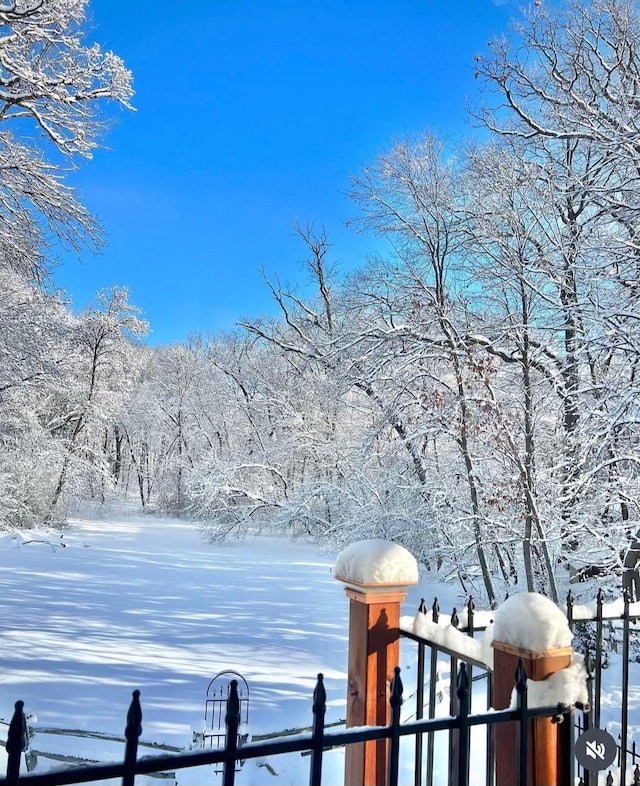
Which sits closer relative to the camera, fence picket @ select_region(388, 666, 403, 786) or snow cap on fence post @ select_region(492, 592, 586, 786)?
fence picket @ select_region(388, 666, 403, 786)

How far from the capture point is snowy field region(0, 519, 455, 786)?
5172 millimetres

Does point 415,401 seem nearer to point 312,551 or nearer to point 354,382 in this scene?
point 354,382

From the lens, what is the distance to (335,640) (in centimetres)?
789

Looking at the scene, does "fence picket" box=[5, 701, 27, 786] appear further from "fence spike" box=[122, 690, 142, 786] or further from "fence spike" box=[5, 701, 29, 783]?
"fence spike" box=[122, 690, 142, 786]

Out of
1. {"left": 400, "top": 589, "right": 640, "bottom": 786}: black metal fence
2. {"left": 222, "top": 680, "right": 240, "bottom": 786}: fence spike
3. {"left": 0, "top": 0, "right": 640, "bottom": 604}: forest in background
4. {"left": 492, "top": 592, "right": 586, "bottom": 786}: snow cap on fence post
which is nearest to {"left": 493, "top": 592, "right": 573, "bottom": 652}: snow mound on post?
{"left": 492, "top": 592, "right": 586, "bottom": 786}: snow cap on fence post

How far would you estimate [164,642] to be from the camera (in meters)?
7.36

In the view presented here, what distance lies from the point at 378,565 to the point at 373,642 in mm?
302

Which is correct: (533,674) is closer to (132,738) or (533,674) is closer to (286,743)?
(286,743)

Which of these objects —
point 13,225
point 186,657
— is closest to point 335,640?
point 186,657

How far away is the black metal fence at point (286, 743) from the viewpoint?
43.1 inches

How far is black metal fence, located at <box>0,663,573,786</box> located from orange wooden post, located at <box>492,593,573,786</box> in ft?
0.19

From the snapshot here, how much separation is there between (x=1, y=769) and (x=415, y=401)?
680 cm

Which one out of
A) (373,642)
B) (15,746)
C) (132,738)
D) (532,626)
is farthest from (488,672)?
(15,746)

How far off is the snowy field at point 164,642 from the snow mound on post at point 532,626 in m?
3.41
